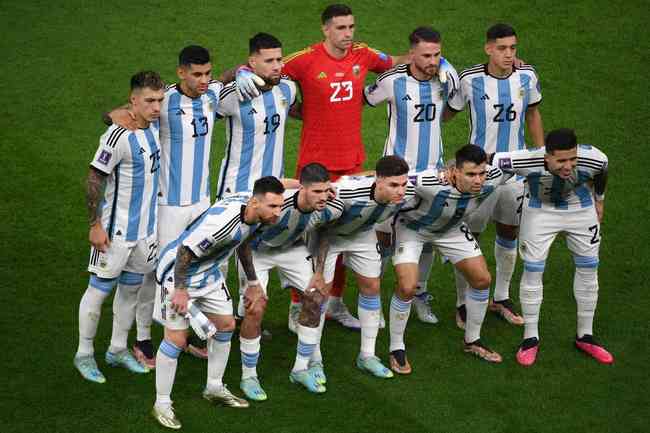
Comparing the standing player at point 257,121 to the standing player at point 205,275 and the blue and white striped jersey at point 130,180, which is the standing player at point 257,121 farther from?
the standing player at point 205,275

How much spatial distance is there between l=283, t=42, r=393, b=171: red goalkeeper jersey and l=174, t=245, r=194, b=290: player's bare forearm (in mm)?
1989

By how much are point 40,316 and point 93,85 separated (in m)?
4.67

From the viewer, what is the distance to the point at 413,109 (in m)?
9.61

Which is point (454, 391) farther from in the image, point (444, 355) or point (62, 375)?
point (62, 375)

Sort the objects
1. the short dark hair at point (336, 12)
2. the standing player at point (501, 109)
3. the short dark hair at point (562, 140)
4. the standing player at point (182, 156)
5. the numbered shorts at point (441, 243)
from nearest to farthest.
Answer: the short dark hair at point (562, 140) < the standing player at point (182, 156) < the numbered shorts at point (441, 243) < the short dark hair at point (336, 12) < the standing player at point (501, 109)

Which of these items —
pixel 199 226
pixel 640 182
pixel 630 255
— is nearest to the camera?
pixel 199 226

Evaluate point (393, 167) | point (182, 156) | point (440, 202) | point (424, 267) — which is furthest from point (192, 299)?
point (424, 267)

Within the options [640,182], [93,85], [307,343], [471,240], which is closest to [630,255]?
[640,182]

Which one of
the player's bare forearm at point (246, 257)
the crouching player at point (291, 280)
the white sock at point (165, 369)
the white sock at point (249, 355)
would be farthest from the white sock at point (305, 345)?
the white sock at point (165, 369)

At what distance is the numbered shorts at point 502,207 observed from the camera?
978 cm

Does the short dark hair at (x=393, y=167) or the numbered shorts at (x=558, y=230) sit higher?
the short dark hair at (x=393, y=167)

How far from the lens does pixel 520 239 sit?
30.7 ft

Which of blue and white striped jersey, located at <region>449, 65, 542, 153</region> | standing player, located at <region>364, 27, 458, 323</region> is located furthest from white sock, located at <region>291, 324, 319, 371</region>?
blue and white striped jersey, located at <region>449, 65, 542, 153</region>

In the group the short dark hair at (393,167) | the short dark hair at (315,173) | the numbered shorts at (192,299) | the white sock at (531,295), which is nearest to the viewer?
the numbered shorts at (192,299)
